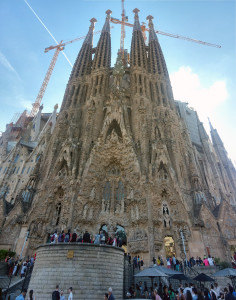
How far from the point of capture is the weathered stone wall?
1014 cm

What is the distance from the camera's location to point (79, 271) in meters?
10.6

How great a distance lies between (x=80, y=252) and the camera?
438 inches

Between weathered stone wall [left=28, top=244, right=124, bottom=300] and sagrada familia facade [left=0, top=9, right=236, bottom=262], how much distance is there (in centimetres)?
652

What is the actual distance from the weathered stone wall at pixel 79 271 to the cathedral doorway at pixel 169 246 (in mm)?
7795

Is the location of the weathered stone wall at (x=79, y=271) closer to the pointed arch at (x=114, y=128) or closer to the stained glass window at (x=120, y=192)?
the stained glass window at (x=120, y=192)

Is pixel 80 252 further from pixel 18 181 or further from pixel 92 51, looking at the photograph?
pixel 92 51

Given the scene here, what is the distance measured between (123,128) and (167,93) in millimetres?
10040

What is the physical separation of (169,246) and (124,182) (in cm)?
747

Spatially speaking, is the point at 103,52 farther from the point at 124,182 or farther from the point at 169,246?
the point at 169,246

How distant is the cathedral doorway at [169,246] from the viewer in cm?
1814

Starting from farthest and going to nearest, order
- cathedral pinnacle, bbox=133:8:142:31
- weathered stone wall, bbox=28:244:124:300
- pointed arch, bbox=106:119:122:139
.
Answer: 1. cathedral pinnacle, bbox=133:8:142:31
2. pointed arch, bbox=106:119:122:139
3. weathered stone wall, bbox=28:244:124:300

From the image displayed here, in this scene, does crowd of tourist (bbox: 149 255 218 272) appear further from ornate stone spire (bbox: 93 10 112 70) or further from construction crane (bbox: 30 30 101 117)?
construction crane (bbox: 30 30 101 117)

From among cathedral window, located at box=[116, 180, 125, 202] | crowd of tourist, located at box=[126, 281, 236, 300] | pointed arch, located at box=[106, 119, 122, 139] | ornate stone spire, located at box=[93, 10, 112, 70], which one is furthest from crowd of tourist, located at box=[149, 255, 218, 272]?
ornate stone spire, located at box=[93, 10, 112, 70]

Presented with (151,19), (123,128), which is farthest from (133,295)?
(151,19)
